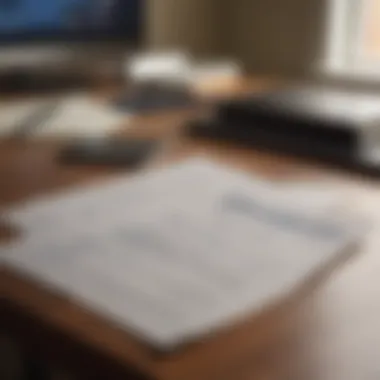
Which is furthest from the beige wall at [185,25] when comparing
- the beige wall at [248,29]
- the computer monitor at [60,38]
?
the computer monitor at [60,38]

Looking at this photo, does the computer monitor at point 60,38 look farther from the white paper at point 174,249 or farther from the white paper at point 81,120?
the white paper at point 174,249

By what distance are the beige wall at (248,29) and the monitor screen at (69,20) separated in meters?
0.49

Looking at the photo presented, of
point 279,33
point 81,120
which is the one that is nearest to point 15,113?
point 81,120

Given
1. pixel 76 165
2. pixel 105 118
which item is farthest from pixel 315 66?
pixel 76 165

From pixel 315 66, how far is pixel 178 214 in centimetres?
148

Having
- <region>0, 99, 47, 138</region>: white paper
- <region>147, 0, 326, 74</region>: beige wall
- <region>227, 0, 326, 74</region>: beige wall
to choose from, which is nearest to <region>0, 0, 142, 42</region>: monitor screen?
<region>0, 99, 47, 138</region>: white paper

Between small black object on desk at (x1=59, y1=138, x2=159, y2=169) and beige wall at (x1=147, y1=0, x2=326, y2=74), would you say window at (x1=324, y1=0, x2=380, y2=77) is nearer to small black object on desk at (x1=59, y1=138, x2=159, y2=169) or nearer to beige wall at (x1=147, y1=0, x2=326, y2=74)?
beige wall at (x1=147, y1=0, x2=326, y2=74)

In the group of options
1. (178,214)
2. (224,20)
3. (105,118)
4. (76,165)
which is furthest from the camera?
(224,20)

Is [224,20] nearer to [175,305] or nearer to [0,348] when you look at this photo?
[0,348]

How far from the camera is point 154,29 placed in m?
2.12

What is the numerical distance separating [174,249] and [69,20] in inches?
34.1

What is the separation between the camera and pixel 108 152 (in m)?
1.09

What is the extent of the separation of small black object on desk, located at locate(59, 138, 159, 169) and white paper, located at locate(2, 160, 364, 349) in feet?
0.36

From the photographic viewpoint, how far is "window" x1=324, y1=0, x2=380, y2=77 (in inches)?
86.3
